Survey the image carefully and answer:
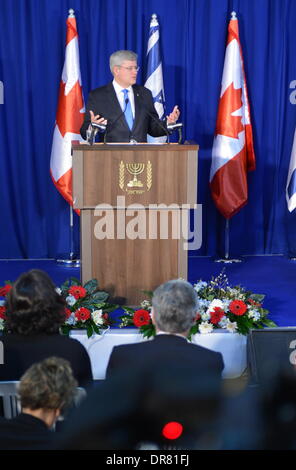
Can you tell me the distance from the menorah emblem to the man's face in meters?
0.90

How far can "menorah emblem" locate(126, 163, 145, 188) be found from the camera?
4727 mm

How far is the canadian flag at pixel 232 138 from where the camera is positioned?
279 inches

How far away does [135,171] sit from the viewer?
4.74 meters

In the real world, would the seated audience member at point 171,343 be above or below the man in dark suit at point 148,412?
below

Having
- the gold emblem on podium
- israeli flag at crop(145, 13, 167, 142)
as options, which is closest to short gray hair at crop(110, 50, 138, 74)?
the gold emblem on podium

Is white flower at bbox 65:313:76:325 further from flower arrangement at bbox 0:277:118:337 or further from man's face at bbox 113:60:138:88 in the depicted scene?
man's face at bbox 113:60:138:88

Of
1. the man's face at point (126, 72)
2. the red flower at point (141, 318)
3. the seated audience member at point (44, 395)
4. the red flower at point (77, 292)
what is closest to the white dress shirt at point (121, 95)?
the man's face at point (126, 72)

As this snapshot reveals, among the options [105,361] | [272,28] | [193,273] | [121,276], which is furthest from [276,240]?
Answer: [105,361]

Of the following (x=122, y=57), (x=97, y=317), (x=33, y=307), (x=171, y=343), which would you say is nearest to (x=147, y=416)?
(x=171, y=343)

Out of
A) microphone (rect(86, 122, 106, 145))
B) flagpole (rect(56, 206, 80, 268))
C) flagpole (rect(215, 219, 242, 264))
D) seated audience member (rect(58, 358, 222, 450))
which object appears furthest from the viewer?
flagpole (rect(215, 219, 242, 264))

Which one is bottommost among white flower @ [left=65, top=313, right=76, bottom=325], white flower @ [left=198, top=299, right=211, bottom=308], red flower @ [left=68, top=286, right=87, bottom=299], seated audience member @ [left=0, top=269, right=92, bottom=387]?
white flower @ [left=65, top=313, right=76, bottom=325]

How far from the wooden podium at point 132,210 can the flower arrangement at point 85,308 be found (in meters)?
0.27

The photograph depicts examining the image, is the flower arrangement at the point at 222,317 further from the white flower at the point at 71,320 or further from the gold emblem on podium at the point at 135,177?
the gold emblem on podium at the point at 135,177

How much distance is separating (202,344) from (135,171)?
1262 mm
